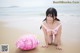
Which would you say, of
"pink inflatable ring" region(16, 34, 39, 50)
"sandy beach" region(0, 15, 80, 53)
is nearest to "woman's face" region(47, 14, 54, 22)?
"sandy beach" region(0, 15, 80, 53)

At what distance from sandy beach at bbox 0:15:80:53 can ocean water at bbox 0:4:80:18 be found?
0.02 metres

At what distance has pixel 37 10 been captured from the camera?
4.81 ft

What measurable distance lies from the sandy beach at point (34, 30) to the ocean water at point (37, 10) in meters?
0.02

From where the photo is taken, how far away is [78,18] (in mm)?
1452

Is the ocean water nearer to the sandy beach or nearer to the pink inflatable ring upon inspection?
the sandy beach

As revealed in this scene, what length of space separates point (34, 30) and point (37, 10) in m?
0.12

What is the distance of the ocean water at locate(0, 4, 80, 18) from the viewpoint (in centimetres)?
145

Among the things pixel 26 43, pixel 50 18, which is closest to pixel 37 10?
pixel 50 18

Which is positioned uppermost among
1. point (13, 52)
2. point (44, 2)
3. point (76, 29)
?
point (44, 2)

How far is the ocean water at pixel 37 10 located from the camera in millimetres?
1448

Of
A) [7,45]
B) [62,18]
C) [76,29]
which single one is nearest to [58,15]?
[62,18]

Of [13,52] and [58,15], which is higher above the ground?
[58,15]

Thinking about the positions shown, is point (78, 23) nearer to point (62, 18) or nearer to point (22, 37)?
point (62, 18)

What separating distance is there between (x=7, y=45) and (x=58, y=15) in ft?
1.15
